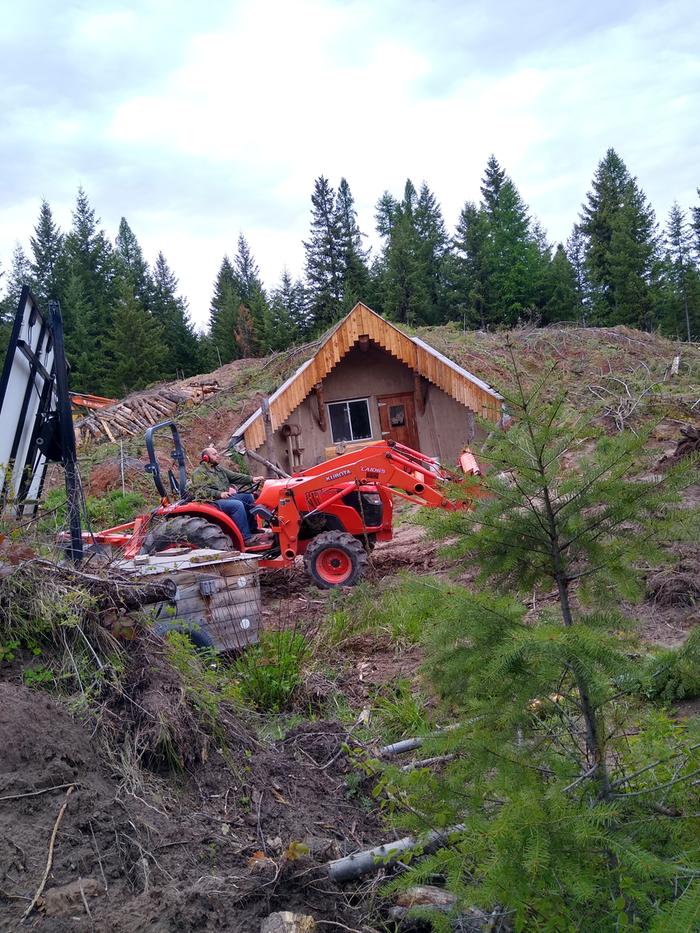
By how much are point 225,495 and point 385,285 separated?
145 feet

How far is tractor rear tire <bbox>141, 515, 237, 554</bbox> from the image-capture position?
990cm

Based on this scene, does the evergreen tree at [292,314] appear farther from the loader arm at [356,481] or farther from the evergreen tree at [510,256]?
the loader arm at [356,481]

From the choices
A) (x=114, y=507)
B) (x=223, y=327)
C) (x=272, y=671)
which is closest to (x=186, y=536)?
(x=272, y=671)

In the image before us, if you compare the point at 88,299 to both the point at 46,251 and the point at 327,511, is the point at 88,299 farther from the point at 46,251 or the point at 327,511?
the point at 327,511

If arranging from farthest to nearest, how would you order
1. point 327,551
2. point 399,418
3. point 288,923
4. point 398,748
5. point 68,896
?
point 399,418, point 327,551, point 398,748, point 288,923, point 68,896

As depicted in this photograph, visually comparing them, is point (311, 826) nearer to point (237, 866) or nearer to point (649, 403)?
point (237, 866)

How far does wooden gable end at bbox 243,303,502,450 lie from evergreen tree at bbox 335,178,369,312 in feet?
95.4

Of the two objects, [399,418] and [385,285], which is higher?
[385,285]

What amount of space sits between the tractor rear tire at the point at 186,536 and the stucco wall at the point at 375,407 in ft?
39.7

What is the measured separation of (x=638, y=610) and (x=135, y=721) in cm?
522

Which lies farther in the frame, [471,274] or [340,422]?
[471,274]

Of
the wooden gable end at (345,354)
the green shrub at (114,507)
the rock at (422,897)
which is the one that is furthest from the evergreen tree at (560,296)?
the rock at (422,897)

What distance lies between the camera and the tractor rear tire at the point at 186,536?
9.90 meters

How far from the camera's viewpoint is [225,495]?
36.8 feet
